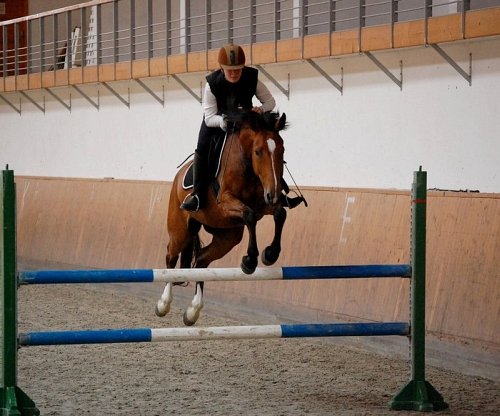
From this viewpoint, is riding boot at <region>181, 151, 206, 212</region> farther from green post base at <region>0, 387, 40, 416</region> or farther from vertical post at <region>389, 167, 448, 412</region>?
green post base at <region>0, 387, 40, 416</region>

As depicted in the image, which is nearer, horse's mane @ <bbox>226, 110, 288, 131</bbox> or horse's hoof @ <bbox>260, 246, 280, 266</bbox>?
horse's hoof @ <bbox>260, 246, 280, 266</bbox>

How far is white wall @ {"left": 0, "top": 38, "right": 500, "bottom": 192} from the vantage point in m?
10.3

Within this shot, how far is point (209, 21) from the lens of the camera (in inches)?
588

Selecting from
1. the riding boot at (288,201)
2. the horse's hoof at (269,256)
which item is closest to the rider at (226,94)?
the riding boot at (288,201)

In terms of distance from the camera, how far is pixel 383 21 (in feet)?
47.7

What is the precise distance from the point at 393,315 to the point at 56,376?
2969mm

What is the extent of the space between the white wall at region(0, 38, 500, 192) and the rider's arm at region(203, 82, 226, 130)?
309cm

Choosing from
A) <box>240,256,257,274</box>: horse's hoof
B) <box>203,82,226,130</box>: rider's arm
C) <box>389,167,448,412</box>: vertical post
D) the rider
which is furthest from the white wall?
<box>240,256,257,274</box>: horse's hoof

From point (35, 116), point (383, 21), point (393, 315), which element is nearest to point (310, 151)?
point (383, 21)

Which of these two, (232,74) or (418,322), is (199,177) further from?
(418,322)

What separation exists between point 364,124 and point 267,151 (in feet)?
15.3

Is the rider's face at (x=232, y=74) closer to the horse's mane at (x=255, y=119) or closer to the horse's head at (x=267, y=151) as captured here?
the horse's mane at (x=255, y=119)

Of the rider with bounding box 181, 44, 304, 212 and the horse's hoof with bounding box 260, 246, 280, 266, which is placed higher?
the rider with bounding box 181, 44, 304, 212

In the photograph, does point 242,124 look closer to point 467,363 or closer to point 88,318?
point 467,363
